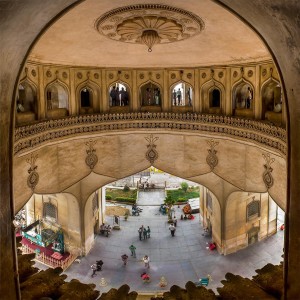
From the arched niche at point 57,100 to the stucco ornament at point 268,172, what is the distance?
7239 mm

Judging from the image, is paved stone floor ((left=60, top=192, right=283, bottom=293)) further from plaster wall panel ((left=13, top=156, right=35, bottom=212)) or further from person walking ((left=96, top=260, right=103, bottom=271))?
plaster wall panel ((left=13, top=156, right=35, bottom=212))

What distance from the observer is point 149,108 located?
14.4 metres

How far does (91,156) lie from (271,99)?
6.82 metres

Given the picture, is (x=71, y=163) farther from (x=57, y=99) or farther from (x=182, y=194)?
(x=182, y=194)

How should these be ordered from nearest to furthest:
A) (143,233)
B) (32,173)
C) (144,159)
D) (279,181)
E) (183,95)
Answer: (279,181) < (32,173) < (144,159) < (183,95) < (143,233)

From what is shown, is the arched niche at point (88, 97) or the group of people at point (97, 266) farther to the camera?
the group of people at point (97, 266)

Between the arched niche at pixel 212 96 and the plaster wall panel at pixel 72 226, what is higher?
the arched niche at pixel 212 96

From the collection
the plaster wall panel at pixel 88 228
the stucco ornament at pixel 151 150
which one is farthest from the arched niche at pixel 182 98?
the plaster wall panel at pixel 88 228

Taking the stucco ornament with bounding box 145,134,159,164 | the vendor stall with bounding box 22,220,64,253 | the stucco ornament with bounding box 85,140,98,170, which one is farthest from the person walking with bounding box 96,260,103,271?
the stucco ornament with bounding box 145,134,159,164

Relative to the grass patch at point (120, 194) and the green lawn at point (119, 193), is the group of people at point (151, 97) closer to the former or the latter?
the grass patch at point (120, 194)

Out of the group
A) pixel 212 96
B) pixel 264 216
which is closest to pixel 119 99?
pixel 212 96

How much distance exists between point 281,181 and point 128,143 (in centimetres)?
591

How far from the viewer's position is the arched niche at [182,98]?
14129 mm

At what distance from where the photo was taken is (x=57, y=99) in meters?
13.5
